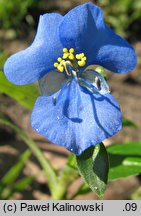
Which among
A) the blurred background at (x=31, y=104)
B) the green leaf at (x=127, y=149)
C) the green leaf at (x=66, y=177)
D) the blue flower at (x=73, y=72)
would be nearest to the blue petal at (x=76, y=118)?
the blue flower at (x=73, y=72)

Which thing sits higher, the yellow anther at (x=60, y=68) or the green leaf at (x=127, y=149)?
the yellow anther at (x=60, y=68)

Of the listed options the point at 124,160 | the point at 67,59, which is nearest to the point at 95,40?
the point at 67,59

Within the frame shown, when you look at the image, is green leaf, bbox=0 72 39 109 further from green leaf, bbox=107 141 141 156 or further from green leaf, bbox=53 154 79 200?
green leaf, bbox=107 141 141 156

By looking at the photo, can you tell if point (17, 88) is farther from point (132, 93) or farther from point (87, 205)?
point (132, 93)

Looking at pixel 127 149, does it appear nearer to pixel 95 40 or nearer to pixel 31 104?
pixel 31 104

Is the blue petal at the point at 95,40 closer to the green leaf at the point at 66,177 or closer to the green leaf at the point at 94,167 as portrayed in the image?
the green leaf at the point at 94,167

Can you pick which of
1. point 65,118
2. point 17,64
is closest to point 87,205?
point 65,118

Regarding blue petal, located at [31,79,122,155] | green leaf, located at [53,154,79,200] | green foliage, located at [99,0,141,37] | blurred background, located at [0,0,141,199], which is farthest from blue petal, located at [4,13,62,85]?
green foliage, located at [99,0,141,37]
